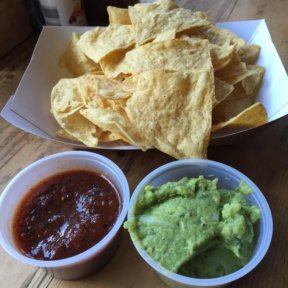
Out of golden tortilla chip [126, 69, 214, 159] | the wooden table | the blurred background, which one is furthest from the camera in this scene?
the blurred background

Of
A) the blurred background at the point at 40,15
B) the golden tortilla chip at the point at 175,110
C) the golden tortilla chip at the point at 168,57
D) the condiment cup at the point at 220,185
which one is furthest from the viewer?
the blurred background at the point at 40,15

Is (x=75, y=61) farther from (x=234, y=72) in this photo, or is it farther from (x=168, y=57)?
(x=234, y=72)

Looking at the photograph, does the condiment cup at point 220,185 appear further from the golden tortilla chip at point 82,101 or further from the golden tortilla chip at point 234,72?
the golden tortilla chip at point 234,72

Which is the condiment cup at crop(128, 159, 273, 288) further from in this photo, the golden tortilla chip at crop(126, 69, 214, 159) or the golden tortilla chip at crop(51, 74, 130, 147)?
the golden tortilla chip at crop(51, 74, 130, 147)

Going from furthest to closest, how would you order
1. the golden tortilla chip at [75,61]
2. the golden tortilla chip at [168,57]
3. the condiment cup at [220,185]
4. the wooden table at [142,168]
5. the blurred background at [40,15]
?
the blurred background at [40,15] → the golden tortilla chip at [75,61] → the golden tortilla chip at [168,57] → the wooden table at [142,168] → the condiment cup at [220,185]

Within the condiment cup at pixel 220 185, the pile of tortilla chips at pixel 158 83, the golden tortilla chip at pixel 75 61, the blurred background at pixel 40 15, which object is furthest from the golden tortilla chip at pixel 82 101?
the blurred background at pixel 40 15

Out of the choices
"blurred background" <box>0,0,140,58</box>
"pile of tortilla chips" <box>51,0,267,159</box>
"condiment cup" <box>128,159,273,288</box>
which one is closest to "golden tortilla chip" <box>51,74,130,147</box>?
"pile of tortilla chips" <box>51,0,267,159</box>

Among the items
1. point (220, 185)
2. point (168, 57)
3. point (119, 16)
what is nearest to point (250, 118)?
point (220, 185)
